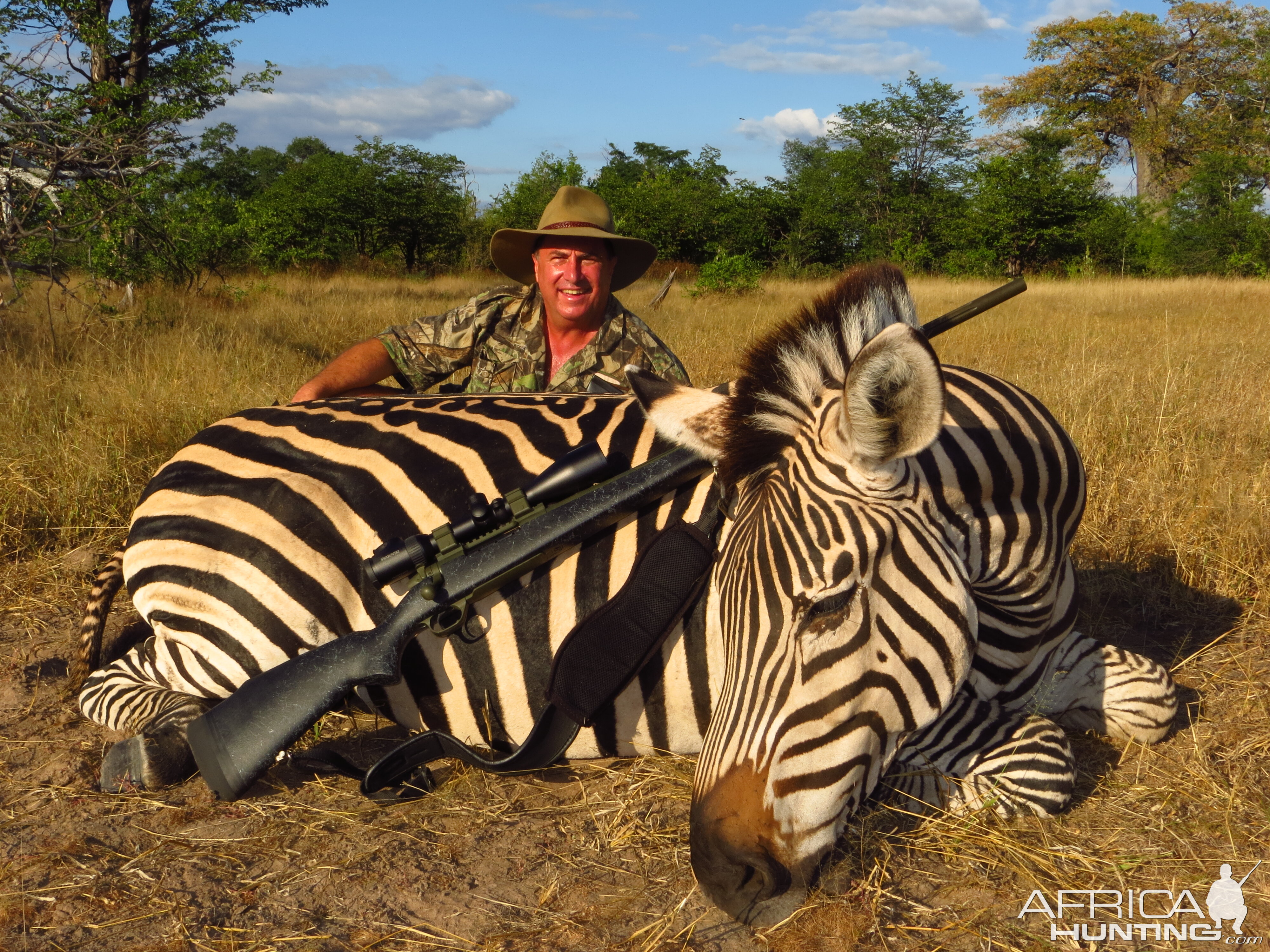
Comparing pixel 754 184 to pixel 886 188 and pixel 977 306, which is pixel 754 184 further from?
pixel 977 306

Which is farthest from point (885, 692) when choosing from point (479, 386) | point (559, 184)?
point (559, 184)

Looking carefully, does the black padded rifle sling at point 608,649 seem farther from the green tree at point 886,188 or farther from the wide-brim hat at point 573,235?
the green tree at point 886,188

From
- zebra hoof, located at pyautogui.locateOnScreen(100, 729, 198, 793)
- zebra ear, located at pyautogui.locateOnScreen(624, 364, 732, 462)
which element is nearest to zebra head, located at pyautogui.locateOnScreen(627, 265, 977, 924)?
zebra ear, located at pyautogui.locateOnScreen(624, 364, 732, 462)

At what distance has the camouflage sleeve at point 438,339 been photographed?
15.5ft

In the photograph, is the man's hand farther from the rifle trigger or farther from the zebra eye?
the zebra eye

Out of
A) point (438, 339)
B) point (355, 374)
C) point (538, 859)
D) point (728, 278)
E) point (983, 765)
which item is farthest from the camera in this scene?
point (728, 278)

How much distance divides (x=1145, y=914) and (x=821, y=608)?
3.82 ft

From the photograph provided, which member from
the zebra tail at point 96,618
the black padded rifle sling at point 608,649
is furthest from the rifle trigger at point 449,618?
the zebra tail at point 96,618

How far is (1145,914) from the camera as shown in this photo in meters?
2.13

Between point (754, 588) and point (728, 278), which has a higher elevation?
point (728, 278)

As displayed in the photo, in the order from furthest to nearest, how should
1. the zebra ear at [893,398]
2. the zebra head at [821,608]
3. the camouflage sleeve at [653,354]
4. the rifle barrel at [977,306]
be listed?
the camouflage sleeve at [653,354] → the rifle barrel at [977,306] → the zebra head at [821,608] → the zebra ear at [893,398]

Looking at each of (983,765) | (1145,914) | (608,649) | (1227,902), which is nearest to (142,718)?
(608,649)

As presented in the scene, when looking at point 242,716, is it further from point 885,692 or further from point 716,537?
point 885,692

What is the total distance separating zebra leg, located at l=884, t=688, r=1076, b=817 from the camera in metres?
2.46
